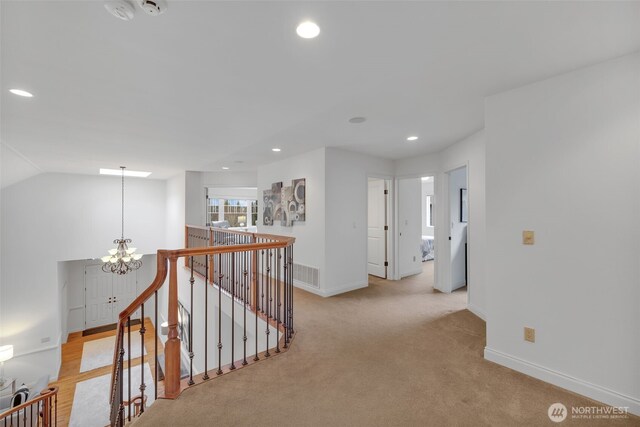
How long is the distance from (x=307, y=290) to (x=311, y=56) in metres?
3.66

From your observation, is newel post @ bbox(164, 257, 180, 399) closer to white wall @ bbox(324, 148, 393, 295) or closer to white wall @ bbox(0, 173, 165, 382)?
white wall @ bbox(324, 148, 393, 295)

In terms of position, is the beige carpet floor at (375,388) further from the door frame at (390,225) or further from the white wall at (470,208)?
the door frame at (390,225)

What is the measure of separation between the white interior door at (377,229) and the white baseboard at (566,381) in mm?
3144

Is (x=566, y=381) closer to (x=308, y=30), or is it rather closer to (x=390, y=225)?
(x=308, y=30)

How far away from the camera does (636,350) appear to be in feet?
5.96

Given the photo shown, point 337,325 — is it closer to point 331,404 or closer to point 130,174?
point 331,404

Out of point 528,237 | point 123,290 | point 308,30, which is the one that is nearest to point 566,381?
point 528,237

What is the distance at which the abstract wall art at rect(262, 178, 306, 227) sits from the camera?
475 cm

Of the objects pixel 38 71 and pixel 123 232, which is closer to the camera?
pixel 38 71

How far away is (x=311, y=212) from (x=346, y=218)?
0.59 meters

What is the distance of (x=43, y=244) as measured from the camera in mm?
6516

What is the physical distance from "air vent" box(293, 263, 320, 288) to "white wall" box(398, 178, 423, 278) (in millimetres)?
A: 1900

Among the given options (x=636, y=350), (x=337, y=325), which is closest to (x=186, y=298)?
(x=337, y=325)

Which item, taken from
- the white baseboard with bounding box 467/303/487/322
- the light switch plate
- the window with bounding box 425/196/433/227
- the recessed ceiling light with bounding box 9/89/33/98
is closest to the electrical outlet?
the light switch plate
